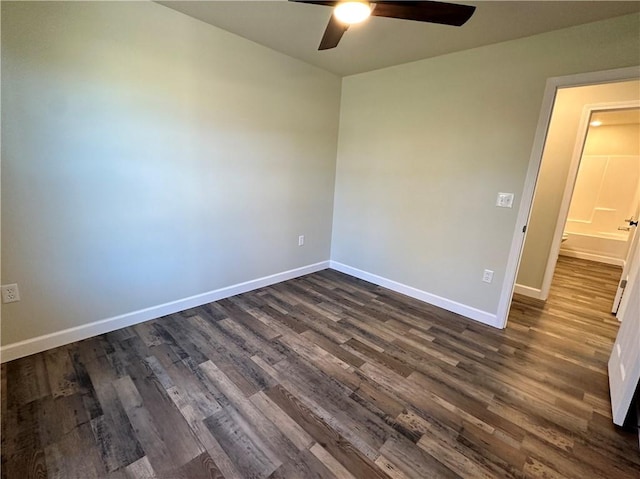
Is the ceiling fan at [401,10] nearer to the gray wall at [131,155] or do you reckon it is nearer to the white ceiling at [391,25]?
the white ceiling at [391,25]

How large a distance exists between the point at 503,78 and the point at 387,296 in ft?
7.42

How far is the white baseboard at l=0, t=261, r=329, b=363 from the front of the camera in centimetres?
193

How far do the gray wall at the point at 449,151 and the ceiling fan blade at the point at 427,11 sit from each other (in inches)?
43.1

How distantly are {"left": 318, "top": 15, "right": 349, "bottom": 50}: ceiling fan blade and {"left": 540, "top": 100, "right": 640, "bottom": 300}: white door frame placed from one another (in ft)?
9.35

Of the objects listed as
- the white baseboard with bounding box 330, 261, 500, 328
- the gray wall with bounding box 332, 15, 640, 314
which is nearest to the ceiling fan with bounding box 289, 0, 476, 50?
the gray wall with bounding box 332, 15, 640, 314

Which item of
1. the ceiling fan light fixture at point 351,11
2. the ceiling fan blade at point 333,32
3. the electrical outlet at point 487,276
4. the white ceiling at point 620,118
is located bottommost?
the electrical outlet at point 487,276

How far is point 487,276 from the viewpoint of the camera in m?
2.68

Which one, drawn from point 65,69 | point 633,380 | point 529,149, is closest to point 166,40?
point 65,69

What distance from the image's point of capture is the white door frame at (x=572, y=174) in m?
2.90

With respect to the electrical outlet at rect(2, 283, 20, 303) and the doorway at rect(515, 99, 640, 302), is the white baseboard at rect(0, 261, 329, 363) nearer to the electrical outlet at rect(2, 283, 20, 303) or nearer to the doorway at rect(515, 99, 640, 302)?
the electrical outlet at rect(2, 283, 20, 303)

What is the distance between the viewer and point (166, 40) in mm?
2139

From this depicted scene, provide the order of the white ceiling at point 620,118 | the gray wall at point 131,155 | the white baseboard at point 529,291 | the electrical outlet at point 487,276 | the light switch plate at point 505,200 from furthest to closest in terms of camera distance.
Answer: the white ceiling at point 620,118, the white baseboard at point 529,291, the electrical outlet at point 487,276, the light switch plate at point 505,200, the gray wall at point 131,155

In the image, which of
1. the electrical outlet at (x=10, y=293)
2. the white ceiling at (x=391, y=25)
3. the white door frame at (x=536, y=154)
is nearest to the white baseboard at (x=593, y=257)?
the white door frame at (x=536, y=154)

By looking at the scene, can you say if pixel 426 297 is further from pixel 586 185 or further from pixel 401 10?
pixel 586 185
